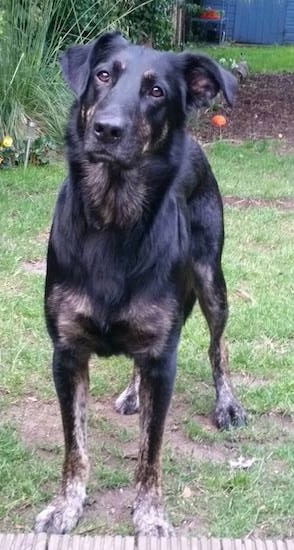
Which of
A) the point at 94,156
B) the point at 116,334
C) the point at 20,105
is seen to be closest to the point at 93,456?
the point at 116,334

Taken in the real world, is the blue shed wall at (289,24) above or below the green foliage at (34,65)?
below

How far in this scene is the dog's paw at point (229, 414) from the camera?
434 centimetres

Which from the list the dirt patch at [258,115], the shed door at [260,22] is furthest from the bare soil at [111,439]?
the shed door at [260,22]

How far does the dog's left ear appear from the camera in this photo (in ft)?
11.5

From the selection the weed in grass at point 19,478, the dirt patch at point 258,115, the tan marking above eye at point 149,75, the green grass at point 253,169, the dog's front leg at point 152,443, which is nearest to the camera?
the tan marking above eye at point 149,75

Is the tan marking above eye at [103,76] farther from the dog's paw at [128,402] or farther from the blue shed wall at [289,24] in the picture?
the blue shed wall at [289,24]

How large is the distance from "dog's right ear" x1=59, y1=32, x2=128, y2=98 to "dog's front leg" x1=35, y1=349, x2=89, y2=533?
102 cm

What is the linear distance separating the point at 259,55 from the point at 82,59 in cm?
2221

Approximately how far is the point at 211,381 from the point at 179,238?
1456 mm

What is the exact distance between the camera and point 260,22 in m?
30.1

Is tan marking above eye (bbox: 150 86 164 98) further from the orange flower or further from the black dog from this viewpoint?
the orange flower

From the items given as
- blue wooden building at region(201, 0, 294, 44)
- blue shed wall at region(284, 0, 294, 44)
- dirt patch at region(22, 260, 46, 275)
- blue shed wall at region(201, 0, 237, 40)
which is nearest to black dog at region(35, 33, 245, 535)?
dirt patch at region(22, 260, 46, 275)

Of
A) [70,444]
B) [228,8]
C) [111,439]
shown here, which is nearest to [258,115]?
[111,439]

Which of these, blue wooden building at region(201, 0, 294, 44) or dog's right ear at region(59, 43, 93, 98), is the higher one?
dog's right ear at region(59, 43, 93, 98)
